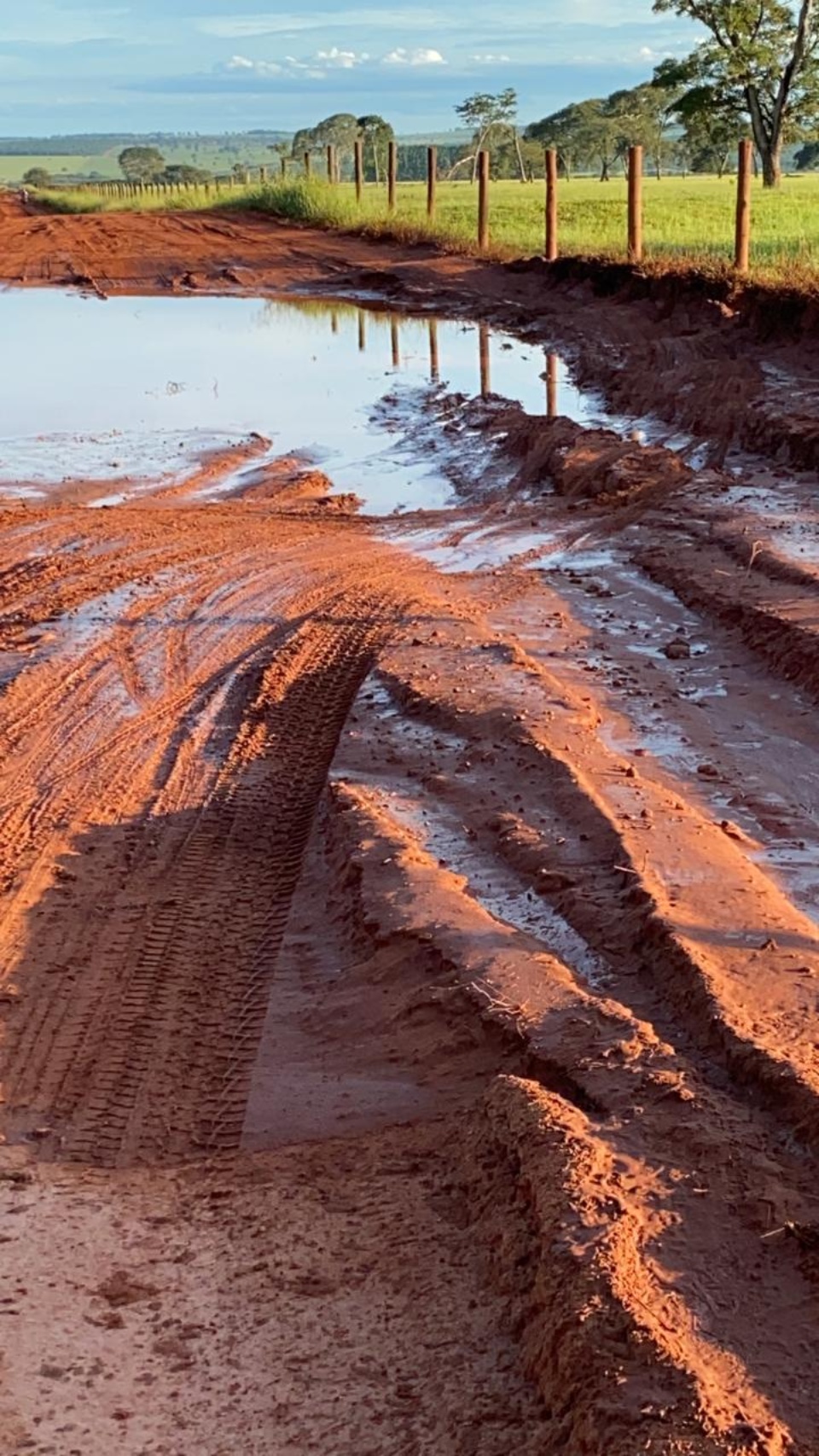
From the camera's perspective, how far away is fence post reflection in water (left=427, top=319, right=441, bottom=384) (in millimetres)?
18117

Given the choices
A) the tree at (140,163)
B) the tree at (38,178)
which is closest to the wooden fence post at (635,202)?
the tree at (38,178)

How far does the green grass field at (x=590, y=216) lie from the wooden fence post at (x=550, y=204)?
1.35ft

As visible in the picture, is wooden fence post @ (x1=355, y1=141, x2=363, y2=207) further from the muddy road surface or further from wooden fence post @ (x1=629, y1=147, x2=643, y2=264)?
the muddy road surface

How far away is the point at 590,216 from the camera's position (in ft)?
108

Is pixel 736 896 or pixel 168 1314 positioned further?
pixel 736 896

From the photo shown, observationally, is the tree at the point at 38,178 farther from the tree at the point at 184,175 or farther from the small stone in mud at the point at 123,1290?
the small stone in mud at the point at 123,1290

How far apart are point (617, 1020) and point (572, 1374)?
52.3 inches

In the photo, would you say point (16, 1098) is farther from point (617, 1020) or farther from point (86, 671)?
point (86, 671)

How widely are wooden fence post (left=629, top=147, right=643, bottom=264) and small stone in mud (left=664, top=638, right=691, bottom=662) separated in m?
14.0

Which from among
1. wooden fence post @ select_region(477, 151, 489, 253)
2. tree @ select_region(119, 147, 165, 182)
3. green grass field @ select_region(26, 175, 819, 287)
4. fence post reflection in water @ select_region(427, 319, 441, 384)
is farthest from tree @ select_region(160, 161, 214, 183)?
fence post reflection in water @ select_region(427, 319, 441, 384)

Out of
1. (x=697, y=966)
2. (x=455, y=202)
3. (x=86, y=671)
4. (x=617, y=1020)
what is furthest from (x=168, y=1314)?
(x=455, y=202)

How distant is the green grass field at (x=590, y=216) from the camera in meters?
21.2

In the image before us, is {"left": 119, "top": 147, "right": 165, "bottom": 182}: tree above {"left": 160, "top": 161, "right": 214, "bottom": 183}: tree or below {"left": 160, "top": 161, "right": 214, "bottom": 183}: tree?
above

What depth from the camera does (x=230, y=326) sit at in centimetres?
2381
